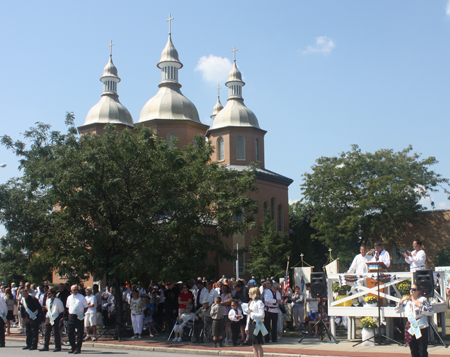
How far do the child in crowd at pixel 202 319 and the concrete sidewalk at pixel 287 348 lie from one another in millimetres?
496

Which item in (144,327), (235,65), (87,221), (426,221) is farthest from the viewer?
(235,65)

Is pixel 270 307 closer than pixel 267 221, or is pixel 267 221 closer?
pixel 270 307

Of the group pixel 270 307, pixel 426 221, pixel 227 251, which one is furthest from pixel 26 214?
pixel 426 221

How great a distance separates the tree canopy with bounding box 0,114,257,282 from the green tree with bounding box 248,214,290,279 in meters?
20.9

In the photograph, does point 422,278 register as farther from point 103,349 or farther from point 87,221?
point 87,221

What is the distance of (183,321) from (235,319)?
2.55 meters

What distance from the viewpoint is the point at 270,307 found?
14.3 meters

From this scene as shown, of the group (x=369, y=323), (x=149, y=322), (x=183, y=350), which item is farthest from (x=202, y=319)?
(x=369, y=323)

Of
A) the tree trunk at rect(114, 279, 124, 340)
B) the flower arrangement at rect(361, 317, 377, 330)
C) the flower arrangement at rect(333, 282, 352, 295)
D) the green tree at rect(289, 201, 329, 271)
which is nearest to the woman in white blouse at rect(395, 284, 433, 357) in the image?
the flower arrangement at rect(361, 317, 377, 330)

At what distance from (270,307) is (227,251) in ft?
13.1

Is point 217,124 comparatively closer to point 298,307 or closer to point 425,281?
point 298,307

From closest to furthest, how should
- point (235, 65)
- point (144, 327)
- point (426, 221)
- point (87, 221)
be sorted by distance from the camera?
1. point (87, 221)
2. point (144, 327)
3. point (426, 221)
4. point (235, 65)

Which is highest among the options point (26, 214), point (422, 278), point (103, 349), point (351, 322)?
point (26, 214)

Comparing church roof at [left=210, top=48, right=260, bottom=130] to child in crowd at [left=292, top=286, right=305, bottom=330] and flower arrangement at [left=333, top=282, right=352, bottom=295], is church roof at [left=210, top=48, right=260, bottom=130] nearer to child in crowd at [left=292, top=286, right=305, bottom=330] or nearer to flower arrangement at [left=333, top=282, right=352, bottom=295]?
child in crowd at [left=292, top=286, right=305, bottom=330]
